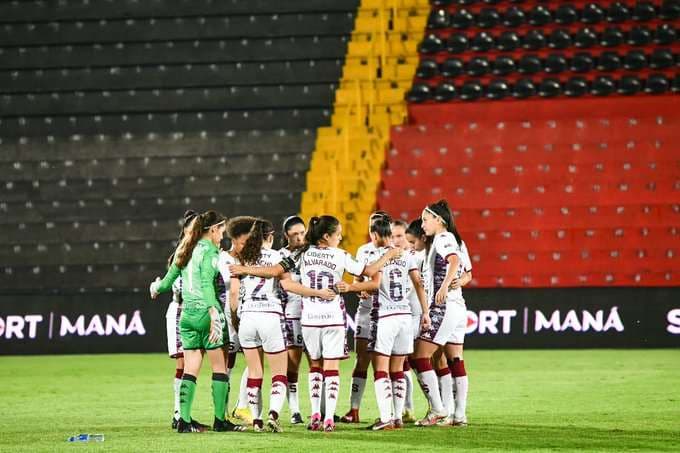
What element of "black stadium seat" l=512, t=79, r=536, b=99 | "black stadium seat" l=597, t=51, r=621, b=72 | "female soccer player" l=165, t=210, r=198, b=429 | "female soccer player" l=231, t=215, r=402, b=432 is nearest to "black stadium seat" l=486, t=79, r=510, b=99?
"black stadium seat" l=512, t=79, r=536, b=99

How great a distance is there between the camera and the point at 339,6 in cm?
2825

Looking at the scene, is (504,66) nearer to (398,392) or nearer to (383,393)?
(398,392)

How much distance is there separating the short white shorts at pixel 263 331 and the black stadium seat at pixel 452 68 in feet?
58.2

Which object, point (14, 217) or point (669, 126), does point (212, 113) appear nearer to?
point (14, 217)

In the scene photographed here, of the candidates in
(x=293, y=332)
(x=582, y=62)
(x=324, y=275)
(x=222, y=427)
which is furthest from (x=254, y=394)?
(x=582, y=62)

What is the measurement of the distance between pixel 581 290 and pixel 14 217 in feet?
38.3

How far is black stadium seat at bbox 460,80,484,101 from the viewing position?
26500mm

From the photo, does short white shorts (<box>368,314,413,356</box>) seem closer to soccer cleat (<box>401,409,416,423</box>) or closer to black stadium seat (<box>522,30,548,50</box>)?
soccer cleat (<box>401,409,416,423</box>)

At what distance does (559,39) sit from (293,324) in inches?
693

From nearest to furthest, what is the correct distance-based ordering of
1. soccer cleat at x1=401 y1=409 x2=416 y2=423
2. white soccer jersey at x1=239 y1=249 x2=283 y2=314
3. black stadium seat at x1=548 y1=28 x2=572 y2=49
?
white soccer jersey at x1=239 y1=249 x2=283 y2=314, soccer cleat at x1=401 y1=409 x2=416 y2=423, black stadium seat at x1=548 y1=28 x2=572 y2=49

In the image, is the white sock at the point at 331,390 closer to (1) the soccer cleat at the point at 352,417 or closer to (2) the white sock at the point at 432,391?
(1) the soccer cleat at the point at 352,417

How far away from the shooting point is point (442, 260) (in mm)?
10484

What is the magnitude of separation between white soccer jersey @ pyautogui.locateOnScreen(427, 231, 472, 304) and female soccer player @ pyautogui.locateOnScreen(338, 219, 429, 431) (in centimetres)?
21

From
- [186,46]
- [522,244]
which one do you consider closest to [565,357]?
[522,244]
